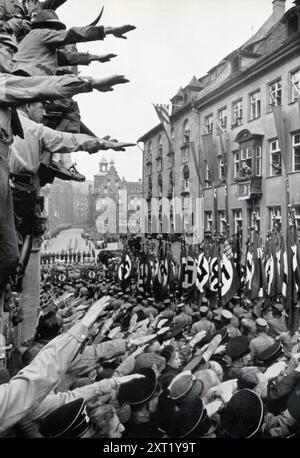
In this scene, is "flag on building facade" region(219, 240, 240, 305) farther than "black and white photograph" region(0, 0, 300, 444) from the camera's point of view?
Yes

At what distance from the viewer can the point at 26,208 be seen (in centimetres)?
655

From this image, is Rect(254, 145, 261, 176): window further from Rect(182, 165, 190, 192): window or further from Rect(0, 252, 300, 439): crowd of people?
A: Rect(0, 252, 300, 439): crowd of people

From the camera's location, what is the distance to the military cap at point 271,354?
18.2 feet

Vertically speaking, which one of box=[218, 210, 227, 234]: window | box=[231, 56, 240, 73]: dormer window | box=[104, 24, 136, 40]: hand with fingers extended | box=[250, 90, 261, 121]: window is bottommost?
box=[218, 210, 227, 234]: window

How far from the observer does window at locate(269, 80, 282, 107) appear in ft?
59.0

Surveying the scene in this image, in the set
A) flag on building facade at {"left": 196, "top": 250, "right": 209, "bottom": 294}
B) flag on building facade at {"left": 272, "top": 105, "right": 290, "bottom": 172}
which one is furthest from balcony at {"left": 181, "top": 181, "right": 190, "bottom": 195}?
flag on building facade at {"left": 196, "top": 250, "right": 209, "bottom": 294}

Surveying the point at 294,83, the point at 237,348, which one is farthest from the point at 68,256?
the point at 237,348

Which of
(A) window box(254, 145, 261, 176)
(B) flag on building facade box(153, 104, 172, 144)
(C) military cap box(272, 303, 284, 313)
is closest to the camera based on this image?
(C) military cap box(272, 303, 284, 313)

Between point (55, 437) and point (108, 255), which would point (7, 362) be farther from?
point (108, 255)

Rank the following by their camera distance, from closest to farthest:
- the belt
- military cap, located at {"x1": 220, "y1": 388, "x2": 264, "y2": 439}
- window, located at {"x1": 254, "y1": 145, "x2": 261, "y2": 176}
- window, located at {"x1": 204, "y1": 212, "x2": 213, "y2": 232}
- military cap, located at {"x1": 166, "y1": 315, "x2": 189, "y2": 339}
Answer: military cap, located at {"x1": 220, "y1": 388, "x2": 264, "y2": 439}, the belt, military cap, located at {"x1": 166, "y1": 315, "x2": 189, "y2": 339}, window, located at {"x1": 254, "y1": 145, "x2": 261, "y2": 176}, window, located at {"x1": 204, "y1": 212, "x2": 213, "y2": 232}

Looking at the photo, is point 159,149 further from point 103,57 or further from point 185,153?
point 103,57

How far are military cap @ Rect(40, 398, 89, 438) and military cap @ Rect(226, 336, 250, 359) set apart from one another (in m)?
2.64

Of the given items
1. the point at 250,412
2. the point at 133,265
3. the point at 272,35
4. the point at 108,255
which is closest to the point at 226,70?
the point at 272,35

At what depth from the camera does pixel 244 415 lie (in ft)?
13.2
